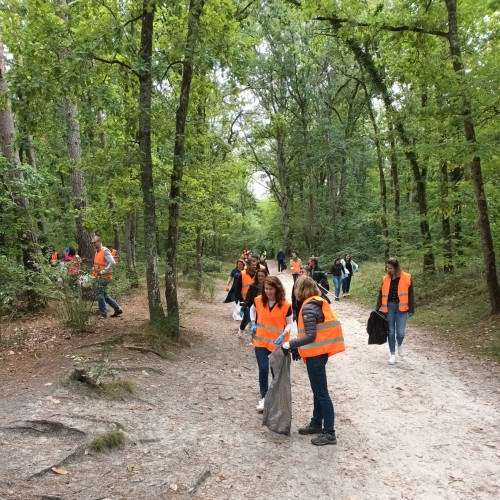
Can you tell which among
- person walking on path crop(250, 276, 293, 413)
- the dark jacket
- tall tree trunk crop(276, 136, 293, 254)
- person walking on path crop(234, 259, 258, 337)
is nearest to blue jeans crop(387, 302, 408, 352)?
the dark jacket

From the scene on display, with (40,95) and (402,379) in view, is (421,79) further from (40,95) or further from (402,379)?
(40,95)

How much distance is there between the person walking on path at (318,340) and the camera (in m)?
4.77

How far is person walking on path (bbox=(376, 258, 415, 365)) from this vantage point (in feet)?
26.3

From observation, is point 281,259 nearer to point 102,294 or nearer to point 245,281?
point 245,281

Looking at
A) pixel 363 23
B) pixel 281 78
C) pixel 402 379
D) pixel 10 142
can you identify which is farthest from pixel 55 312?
pixel 281 78

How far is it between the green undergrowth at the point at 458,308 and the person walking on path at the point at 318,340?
201 inches

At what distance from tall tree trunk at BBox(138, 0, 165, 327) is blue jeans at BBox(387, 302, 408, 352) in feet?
14.9

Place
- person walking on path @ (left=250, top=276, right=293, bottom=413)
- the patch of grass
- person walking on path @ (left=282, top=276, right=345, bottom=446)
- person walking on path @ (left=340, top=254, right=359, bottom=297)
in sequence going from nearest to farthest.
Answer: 1. the patch of grass
2. person walking on path @ (left=282, top=276, right=345, bottom=446)
3. person walking on path @ (left=250, top=276, right=293, bottom=413)
4. person walking on path @ (left=340, top=254, right=359, bottom=297)

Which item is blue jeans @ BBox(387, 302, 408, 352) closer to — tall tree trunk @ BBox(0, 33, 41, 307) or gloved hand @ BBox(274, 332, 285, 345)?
gloved hand @ BBox(274, 332, 285, 345)

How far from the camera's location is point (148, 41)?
8211mm

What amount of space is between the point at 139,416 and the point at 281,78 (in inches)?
1133

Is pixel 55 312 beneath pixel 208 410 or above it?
above

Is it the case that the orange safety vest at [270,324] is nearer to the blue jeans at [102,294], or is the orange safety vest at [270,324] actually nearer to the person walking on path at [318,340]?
the person walking on path at [318,340]

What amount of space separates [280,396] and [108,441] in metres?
1.97
